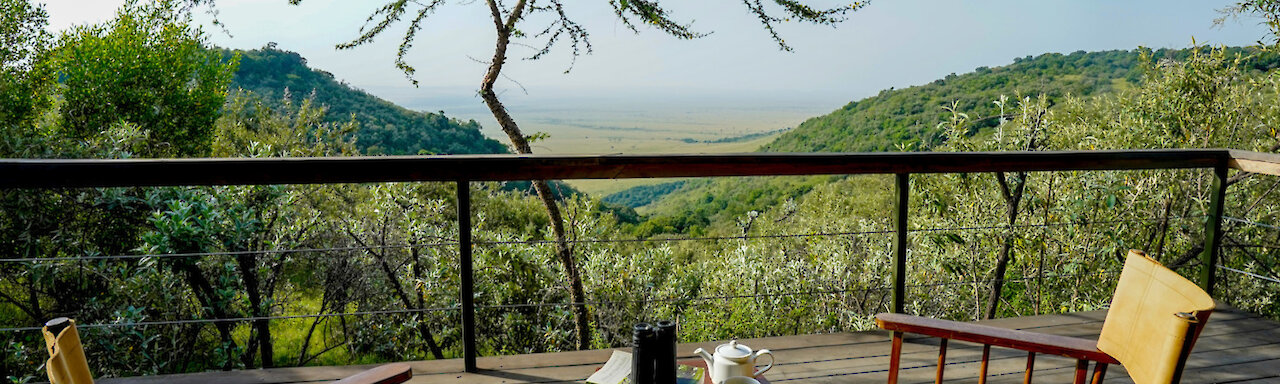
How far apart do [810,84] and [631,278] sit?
12358mm

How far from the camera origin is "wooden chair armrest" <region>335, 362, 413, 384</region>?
1327 mm

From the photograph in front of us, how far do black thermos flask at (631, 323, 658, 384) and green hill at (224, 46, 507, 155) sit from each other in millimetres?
9158

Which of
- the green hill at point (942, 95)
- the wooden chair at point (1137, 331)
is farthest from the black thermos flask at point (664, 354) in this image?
the green hill at point (942, 95)

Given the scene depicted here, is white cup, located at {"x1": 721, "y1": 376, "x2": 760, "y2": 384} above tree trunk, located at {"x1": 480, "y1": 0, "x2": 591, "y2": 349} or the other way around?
the other way around

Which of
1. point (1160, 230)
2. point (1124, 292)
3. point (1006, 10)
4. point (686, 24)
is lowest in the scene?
point (1160, 230)

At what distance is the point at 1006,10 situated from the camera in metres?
14.2

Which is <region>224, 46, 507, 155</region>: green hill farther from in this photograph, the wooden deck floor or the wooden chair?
the wooden chair

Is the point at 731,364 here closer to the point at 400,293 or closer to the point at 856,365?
the point at 856,365

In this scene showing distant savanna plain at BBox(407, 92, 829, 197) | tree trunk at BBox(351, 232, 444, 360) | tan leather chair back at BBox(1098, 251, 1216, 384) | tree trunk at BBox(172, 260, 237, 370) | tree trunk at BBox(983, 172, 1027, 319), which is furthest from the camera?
distant savanna plain at BBox(407, 92, 829, 197)

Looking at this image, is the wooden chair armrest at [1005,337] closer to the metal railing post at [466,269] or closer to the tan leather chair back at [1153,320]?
the tan leather chair back at [1153,320]

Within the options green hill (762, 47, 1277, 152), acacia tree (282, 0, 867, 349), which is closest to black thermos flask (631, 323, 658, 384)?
acacia tree (282, 0, 867, 349)

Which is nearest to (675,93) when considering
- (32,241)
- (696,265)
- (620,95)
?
(620,95)

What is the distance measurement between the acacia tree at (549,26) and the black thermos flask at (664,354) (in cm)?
395

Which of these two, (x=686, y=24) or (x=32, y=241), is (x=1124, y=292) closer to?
(x=686, y=24)
